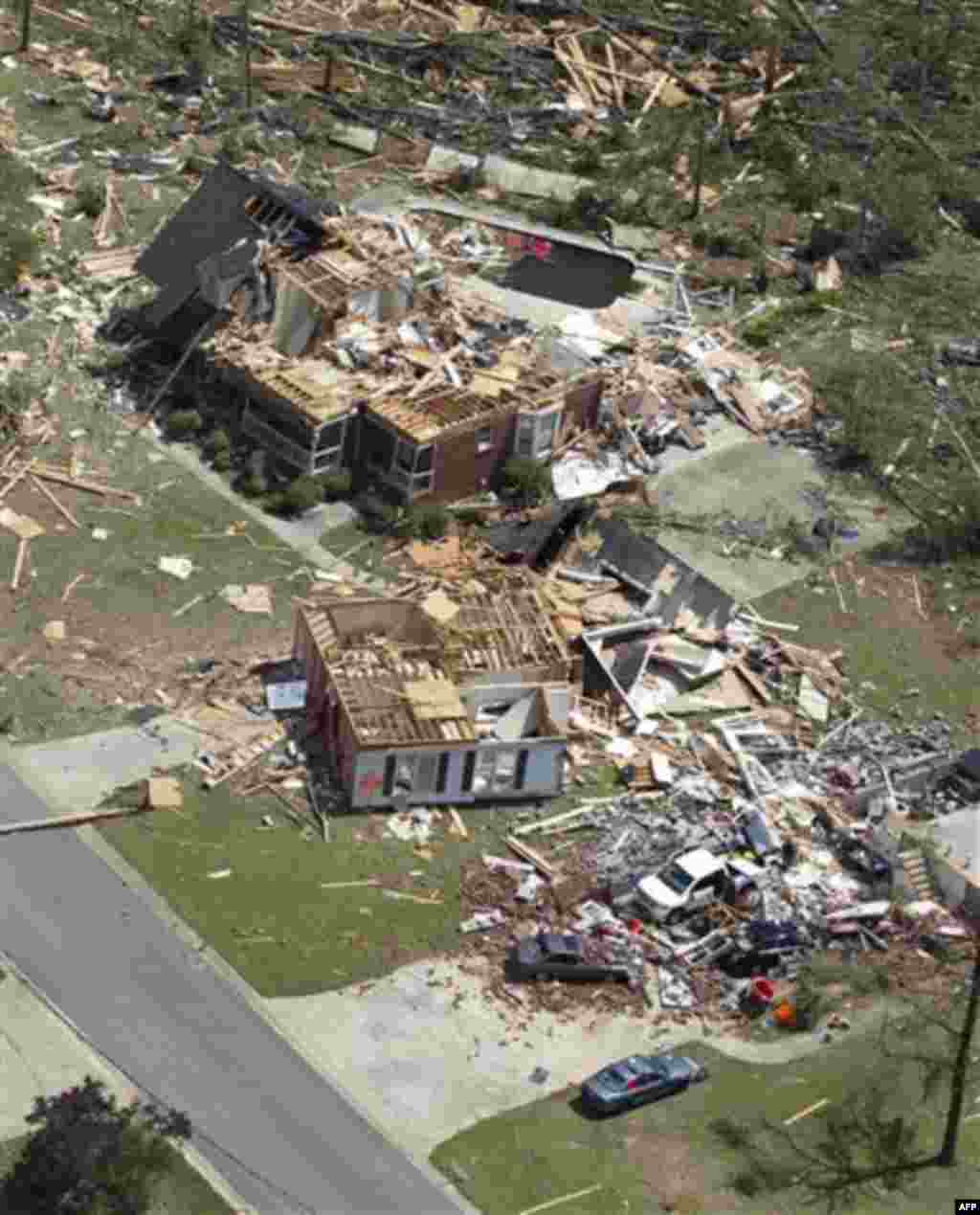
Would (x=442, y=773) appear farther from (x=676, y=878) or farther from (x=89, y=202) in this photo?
(x=89, y=202)

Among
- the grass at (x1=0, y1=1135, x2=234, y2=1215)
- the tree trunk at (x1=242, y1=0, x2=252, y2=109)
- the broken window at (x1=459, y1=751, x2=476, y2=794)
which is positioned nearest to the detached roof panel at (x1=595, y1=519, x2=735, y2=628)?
the broken window at (x1=459, y1=751, x2=476, y2=794)

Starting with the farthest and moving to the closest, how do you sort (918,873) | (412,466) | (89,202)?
(89,202)
(412,466)
(918,873)

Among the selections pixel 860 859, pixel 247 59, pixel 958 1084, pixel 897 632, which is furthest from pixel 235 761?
pixel 247 59

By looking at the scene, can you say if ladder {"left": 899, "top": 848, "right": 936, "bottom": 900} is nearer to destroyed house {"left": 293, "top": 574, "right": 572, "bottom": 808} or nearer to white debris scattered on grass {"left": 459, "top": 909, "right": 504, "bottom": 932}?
destroyed house {"left": 293, "top": 574, "right": 572, "bottom": 808}

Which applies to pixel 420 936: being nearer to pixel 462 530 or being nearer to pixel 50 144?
pixel 462 530

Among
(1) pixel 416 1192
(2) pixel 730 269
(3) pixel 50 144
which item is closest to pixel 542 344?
(2) pixel 730 269

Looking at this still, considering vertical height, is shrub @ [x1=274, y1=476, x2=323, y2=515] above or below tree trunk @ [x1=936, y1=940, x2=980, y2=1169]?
below

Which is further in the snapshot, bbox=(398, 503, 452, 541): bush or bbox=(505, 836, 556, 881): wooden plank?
bbox=(398, 503, 452, 541): bush
